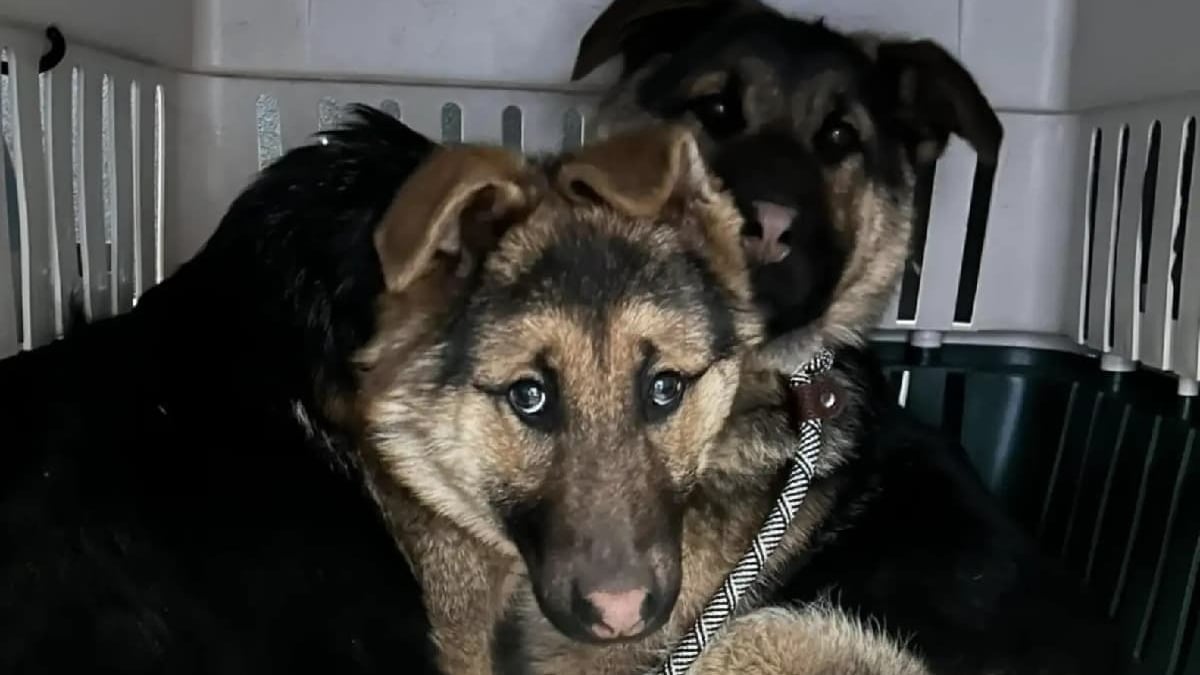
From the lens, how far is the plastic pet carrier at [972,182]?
2.04 metres

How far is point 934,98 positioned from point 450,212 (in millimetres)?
1116

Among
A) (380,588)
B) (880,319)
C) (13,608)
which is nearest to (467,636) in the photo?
(380,588)

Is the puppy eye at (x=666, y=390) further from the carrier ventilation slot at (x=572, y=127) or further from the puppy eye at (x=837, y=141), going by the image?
the carrier ventilation slot at (x=572, y=127)

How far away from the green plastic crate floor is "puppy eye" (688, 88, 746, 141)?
0.60 meters

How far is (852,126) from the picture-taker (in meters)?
2.18

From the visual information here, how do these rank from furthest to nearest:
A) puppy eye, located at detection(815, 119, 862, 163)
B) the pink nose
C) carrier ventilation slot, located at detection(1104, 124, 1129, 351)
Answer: carrier ventilation slot, located at detection(1104, 124, 1129, 351) < puppy eye, located at detection(815, 119, 862, 163) < the pink nose

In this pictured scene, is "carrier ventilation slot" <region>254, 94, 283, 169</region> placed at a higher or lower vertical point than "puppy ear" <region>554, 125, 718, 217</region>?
lower

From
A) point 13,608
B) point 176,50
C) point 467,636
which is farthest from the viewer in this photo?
point 176,50

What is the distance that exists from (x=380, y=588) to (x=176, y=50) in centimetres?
121

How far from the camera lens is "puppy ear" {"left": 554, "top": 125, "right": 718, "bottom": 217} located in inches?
58.4

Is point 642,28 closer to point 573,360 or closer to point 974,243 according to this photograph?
point 974,243

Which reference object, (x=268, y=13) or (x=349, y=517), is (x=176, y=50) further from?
(x=349, y=517)

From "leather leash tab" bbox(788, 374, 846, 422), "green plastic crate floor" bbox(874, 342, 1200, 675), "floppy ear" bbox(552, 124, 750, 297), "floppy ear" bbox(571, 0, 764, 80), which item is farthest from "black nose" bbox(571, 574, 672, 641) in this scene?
"floppy ear" bbox(571, 0, 764, 80)

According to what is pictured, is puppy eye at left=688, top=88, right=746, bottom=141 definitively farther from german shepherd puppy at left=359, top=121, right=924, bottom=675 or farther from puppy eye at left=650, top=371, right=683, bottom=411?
puppy eye at left=650, top=371, right=683, bottom=411
